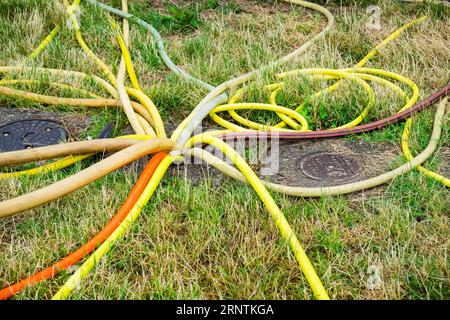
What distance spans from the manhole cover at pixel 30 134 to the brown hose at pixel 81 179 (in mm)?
672

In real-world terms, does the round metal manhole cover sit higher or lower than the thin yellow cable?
higher

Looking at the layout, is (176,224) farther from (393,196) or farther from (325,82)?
(325,82)

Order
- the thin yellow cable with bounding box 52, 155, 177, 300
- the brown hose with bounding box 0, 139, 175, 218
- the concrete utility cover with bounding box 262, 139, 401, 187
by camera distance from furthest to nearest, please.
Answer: the concrete utility cover with bounding box 262, 139, 401, 187
the brown hose with bounding box 0, 139, 175, 218
the thin yellow cable with bounding box 52, 155, 177, 300

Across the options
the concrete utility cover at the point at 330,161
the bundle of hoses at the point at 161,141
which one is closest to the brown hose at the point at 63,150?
the bundle of hoses at the point at 161,141

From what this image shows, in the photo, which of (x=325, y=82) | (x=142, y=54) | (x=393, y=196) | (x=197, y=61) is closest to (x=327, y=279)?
(x=393, y=196)

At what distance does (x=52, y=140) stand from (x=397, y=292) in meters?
1.96

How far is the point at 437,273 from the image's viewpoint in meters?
2.11

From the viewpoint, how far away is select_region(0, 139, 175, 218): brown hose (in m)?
2.16

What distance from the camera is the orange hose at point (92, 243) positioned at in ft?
6.81

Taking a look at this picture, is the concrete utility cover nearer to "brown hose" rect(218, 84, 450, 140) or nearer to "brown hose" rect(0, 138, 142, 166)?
"brown hose" rect(218, 84, 450, 140)

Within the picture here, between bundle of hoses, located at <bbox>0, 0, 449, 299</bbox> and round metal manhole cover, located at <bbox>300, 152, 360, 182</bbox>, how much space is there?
0.14m
